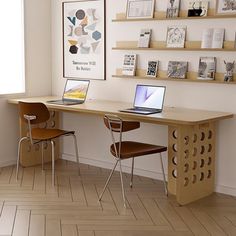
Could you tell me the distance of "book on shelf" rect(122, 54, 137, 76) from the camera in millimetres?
5043

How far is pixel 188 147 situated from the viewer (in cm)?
422

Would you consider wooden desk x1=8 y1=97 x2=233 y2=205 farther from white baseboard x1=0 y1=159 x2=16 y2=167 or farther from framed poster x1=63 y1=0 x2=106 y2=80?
white baseboard x1=0 y1=159 x2=16 y2=167

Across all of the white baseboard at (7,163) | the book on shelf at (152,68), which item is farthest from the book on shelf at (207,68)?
the white baseboard at (7,163)

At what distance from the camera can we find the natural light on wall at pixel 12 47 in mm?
5402

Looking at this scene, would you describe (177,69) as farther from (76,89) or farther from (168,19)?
(76,89)

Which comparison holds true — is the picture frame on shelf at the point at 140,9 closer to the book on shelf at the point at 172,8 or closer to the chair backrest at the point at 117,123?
the book on shelf at the point at 172,8

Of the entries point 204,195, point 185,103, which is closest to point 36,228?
point 204,195

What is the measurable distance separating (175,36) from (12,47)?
6.10 ft

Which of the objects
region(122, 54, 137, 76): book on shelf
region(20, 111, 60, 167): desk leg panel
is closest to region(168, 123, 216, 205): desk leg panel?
region(122, 54, 137, 76): book on shelf

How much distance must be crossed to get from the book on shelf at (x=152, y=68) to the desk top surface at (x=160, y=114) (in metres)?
0.37

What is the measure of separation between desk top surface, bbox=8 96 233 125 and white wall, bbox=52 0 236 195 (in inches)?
5.3

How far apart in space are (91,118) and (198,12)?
5.71 ft

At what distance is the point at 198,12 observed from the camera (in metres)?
4.50

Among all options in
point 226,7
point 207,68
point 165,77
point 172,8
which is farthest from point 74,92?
point 226,7
